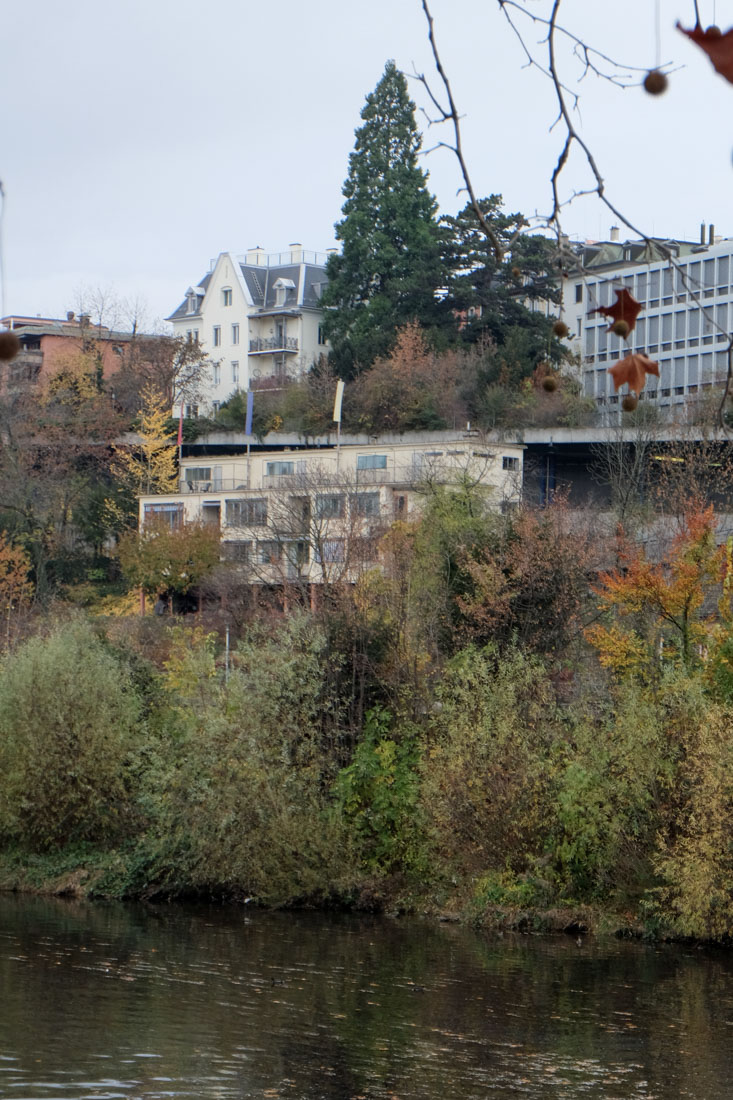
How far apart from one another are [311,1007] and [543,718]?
34.1 ft

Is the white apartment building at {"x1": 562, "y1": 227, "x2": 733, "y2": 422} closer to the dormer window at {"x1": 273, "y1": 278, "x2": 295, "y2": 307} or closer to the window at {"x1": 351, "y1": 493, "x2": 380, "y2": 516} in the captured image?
the dormer window at {"x1": 273, "y1": 278, "x2": 295, "y2": 307}

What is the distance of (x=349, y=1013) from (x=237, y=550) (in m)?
38.1

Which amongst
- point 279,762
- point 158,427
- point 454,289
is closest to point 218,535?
point 158,427

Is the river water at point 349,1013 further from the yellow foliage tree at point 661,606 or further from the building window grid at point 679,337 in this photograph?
the building window grid at point 679,337

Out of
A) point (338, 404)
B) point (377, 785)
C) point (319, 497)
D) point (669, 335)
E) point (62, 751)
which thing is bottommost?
point (377, 785)

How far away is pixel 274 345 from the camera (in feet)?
297

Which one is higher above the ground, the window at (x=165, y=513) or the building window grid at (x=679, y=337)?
the building window grid at (x=679, y=337)

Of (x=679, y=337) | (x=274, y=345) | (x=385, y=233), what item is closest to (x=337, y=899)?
(x=385, y=233)

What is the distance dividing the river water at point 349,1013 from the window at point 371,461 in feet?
114

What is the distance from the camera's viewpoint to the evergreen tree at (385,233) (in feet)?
244

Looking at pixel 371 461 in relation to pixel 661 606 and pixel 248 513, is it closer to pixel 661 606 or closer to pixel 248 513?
pixel 248 513

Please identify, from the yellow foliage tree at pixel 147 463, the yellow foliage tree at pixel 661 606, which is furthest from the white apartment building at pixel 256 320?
the yellow foliage tree at pixel 661 606

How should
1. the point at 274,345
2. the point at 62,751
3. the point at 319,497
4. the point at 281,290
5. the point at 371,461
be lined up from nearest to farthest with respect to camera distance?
the point at 62,751
the point at 319,497
the point at 371,461
the point at 274,345
the point at 281,290

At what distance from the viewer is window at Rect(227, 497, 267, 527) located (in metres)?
60.5
